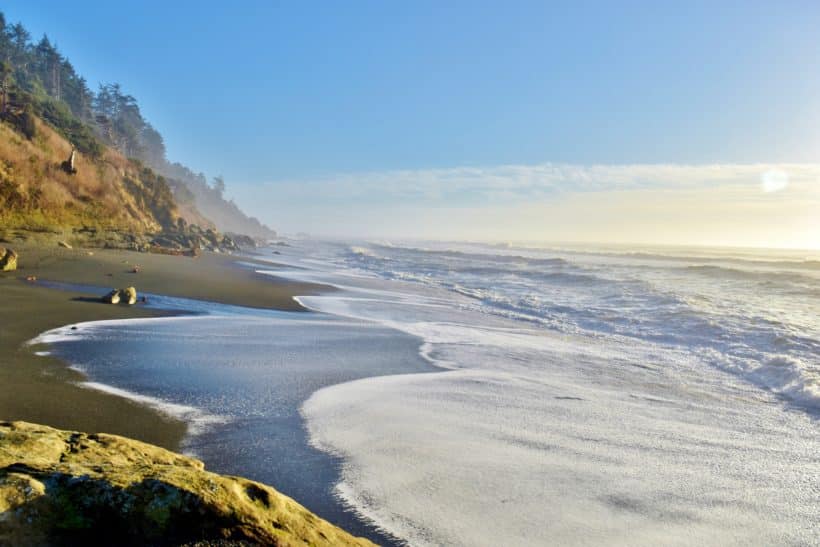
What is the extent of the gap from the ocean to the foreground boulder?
3.45ft

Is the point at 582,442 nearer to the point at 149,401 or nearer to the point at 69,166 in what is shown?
the point at 149,401

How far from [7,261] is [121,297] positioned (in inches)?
201

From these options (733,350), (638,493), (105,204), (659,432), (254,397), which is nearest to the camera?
(638,493)

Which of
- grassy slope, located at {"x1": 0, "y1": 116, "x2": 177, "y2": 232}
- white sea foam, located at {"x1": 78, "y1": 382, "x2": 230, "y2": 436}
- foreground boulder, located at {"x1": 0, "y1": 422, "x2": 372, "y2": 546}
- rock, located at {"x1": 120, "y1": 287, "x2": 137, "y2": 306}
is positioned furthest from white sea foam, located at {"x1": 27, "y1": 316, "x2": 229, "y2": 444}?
grassy slope, located at {"x1": 0, "y1": 116, "x2": 177, "y2": 232}

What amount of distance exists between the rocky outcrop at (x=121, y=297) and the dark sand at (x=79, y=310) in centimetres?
31

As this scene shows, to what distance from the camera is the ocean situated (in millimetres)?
3492

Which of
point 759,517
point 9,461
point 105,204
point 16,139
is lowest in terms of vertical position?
point 759,517

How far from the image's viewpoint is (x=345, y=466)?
409 cm

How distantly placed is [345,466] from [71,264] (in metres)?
15.8

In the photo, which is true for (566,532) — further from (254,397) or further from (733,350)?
(733,350)

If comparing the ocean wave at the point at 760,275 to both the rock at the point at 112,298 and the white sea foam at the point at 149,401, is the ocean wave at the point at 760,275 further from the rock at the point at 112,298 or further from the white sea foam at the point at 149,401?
the rock at the point at 112,298

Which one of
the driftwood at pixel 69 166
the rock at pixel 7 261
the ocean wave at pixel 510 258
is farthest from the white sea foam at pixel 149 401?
the ocean wave at pixel 510 258

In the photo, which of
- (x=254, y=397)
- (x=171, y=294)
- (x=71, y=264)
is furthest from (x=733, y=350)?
(x=71, y=264)

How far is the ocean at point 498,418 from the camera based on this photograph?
11.5 feet
